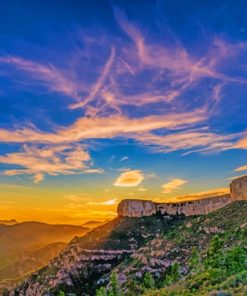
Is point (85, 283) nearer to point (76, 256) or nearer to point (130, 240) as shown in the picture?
point (76, 256)

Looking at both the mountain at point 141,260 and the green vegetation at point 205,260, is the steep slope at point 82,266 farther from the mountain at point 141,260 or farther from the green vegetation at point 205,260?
the green vegetation at point 205,260

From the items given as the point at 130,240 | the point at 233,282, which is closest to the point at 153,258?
the point at 130,240

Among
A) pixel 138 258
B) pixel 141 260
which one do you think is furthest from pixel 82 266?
pixel 141 260

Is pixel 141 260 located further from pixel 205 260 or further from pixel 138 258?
pixel 205 260

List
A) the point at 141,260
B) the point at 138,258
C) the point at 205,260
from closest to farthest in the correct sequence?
the point at 205,260
the point at 141,260
the point at 138,258

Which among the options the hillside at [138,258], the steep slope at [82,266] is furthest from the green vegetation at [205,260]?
the steep slope at [82,266]

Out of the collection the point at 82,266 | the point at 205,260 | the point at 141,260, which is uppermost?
the point at 205,260

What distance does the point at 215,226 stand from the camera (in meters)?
151

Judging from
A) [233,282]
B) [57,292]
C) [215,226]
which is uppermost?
[215,226]

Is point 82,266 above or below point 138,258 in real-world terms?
below

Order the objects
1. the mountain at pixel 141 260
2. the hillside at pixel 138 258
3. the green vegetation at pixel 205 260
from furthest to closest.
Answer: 1. the hillside at pixel 138 258
2. the mountain at pixel 141 260
3. the green vegetation at pixel 205 260

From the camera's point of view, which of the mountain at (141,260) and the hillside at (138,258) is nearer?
the mountain at (141,260)

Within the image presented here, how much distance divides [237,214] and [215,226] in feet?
36.5

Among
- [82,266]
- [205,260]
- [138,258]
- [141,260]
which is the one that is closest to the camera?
[205,260]
